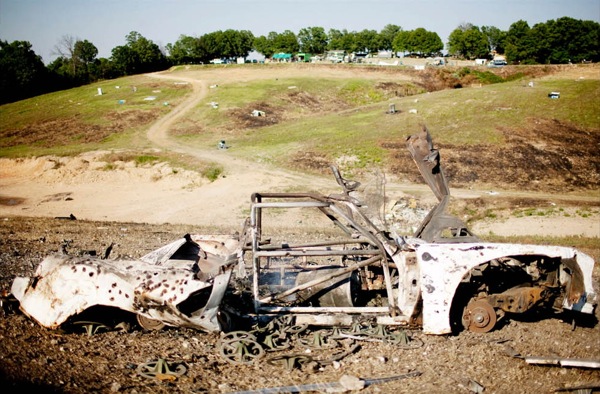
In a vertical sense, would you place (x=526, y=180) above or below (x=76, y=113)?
below

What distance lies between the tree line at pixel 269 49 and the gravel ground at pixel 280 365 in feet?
179

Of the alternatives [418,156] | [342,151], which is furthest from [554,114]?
[418,156]

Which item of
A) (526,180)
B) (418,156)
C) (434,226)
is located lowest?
(526,180)

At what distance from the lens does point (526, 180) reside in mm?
21750

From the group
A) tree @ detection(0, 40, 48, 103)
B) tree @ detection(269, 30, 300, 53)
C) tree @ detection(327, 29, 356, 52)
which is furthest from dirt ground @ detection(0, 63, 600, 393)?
tree @ detection(327, 29, 356, 52)

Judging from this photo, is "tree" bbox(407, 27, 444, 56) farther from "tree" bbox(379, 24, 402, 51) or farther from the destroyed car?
the destroyed car

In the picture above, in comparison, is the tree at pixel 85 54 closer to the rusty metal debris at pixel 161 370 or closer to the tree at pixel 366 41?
the tree at pixel 366 41

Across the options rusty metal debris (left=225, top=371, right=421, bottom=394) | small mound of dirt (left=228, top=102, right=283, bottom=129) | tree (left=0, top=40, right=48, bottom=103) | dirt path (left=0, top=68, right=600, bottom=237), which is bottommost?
dirt path (left=0, top=68, right=600, bottom=237)

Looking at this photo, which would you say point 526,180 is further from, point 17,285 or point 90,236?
point 17,285

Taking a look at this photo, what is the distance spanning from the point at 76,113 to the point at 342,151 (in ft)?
84.5

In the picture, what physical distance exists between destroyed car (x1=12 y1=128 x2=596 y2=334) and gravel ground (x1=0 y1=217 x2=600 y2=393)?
1.02ft

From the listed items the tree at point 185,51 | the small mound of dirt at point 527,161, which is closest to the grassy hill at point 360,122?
the small mound of dirt at point 527,161

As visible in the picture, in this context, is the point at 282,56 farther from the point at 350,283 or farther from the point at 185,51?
the point at 350,283

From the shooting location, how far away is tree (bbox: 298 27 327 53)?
336 ft
